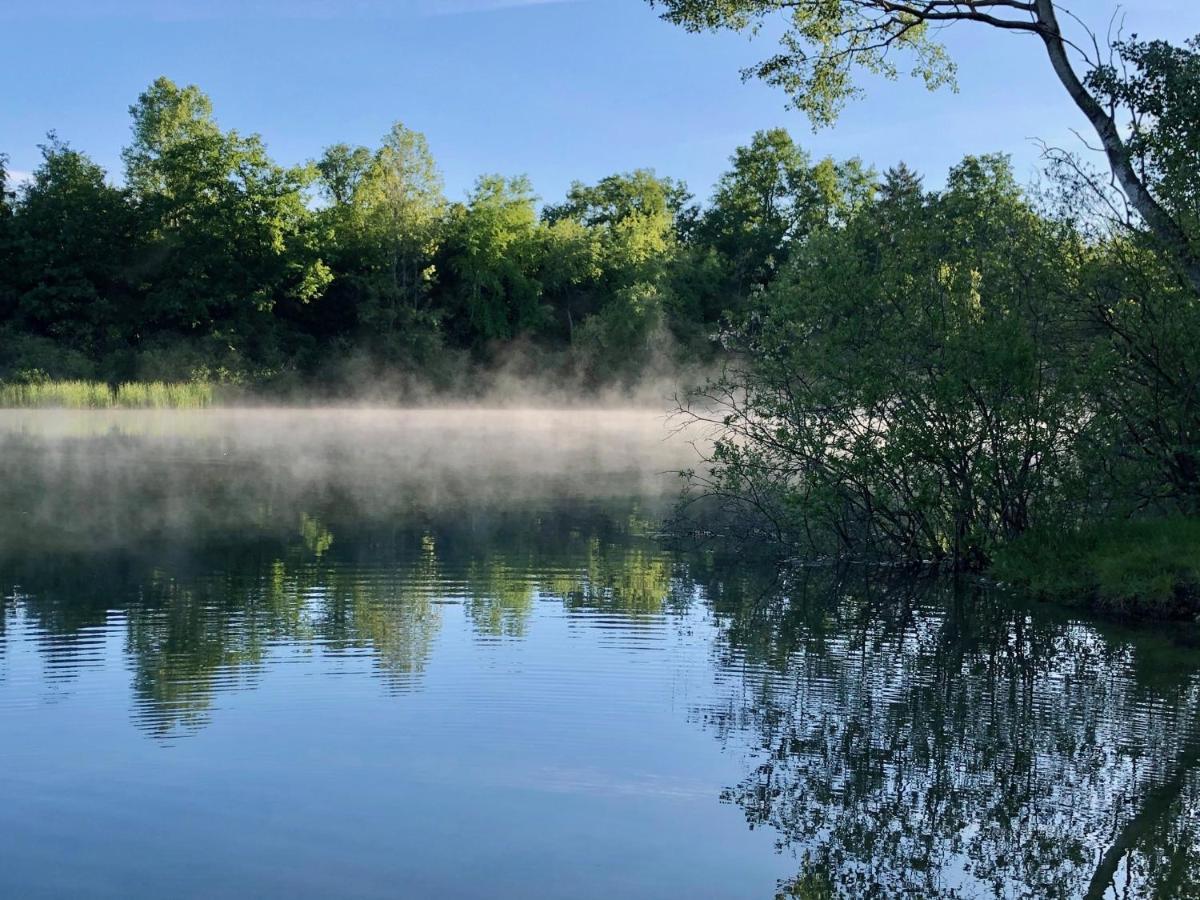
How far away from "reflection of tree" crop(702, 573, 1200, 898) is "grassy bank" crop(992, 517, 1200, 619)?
0.97m

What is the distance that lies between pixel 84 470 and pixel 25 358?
103 feet

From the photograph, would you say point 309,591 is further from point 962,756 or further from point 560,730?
point 962,756

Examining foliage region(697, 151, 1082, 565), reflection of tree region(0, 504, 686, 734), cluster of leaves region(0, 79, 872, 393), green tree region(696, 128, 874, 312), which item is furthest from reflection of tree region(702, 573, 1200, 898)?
green tree region(696, 128, 874, 312)

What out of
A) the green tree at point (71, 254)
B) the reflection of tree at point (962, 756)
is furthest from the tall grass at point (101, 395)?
the reflection of tree at point (962, 756)

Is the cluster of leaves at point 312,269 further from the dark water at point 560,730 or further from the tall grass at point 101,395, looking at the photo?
the dark water at point 560,730

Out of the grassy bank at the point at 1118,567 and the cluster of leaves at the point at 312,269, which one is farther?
the cluster of leaves at the point at 312,269

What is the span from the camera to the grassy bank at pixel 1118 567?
41.8ft

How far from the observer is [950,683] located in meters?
10.3

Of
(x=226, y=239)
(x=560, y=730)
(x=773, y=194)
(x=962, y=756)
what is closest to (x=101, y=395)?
(x=226, y=239)

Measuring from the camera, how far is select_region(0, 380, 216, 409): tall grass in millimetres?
51375

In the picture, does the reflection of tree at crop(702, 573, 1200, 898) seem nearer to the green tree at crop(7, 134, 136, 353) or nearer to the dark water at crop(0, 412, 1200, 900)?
the dark water at crop(0, 412, 1200, 900)

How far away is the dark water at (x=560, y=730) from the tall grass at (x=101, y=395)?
3733 centimetres

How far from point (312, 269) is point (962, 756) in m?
57.4

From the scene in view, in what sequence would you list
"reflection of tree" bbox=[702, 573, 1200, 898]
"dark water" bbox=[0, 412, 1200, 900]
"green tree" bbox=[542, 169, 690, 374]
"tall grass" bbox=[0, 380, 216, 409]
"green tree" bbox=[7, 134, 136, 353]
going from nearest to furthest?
"dark water" bbox=[0, 412, 1200, 900] < "reflection of tree" bbox=[702, 573, 1200, 898] < "tall grass" bbox=[0, 380, 216, 409] < "green tree" bbox=[7, 134, 136, 353] < "green tree" bbox=[542, 169, 690, 374]
